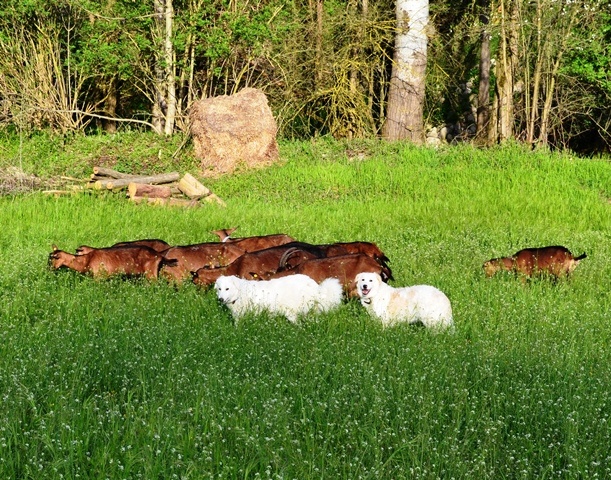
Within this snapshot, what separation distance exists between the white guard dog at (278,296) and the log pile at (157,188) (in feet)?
24.8

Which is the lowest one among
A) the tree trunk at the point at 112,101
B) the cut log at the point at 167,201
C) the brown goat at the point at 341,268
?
the cut log at the point at 167,201

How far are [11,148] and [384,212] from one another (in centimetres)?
1152

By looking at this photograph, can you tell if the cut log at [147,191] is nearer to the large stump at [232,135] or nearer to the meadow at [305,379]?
the large stump at [232,135]

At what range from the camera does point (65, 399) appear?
17.5 ft

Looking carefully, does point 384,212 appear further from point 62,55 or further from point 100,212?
point 62,55

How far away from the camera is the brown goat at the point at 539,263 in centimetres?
951

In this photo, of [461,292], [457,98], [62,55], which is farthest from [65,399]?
[457,98]

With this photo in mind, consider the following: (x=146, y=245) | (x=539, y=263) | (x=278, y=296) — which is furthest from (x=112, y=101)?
(x=278, y=296)

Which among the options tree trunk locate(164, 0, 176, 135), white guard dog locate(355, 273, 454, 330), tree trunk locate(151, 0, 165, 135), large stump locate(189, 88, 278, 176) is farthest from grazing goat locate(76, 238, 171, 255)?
A: tree trunk locate(164, 0, 176, 135)

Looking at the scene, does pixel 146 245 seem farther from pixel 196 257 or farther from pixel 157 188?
pixel 157 188

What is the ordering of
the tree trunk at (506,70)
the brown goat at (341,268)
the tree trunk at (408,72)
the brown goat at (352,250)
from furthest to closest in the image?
the tree trunk at (408,72) < the tree trunk at (506,70) < the brown goat at (352,250) < the brown goat at (341,268)

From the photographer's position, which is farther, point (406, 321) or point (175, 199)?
point (175, 199)

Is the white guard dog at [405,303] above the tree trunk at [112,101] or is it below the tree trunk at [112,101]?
above

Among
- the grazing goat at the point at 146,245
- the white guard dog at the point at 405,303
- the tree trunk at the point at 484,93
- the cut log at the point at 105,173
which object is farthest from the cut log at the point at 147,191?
the tree trunk at the point at 484,93
